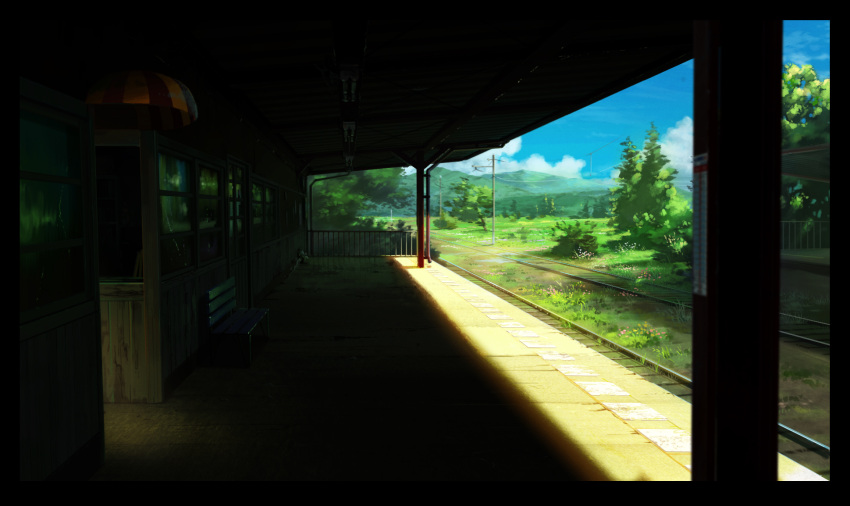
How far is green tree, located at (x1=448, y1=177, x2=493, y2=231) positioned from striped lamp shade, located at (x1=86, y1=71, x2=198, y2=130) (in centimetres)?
5643

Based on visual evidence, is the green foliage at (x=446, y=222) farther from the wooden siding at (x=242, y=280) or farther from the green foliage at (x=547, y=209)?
the wooden siding at (x=242, y=280)

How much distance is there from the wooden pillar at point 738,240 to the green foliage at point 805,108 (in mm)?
26834

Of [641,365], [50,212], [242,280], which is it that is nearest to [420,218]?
[242,280]

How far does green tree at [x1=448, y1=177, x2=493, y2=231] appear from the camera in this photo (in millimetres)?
73625

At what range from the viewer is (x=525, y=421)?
3883 mm

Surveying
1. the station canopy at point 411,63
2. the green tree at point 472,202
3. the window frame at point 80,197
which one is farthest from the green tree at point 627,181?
the green tree at point 472,202

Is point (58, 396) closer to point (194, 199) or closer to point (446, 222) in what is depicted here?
point (194, 199)

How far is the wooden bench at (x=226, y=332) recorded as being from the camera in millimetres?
5234

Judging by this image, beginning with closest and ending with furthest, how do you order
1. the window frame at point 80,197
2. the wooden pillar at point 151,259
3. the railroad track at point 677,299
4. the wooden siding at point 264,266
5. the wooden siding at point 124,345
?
the window frame at point 80,197 < the wooden pillar at point 151,259 < the wooden siding at point 124,345 < the railroad track at point 677,299 < the wooden siding at point 264,266

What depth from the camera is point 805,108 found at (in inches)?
A: 957

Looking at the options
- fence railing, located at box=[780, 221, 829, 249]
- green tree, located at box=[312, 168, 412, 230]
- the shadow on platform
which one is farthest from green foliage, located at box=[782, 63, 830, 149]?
green tree, located at box=[312, 168, 412, 230]

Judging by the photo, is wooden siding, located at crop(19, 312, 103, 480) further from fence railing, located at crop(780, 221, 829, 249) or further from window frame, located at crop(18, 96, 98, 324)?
fence railing, located at crop(780, 221, 829, 249)

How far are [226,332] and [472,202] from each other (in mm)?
77129
